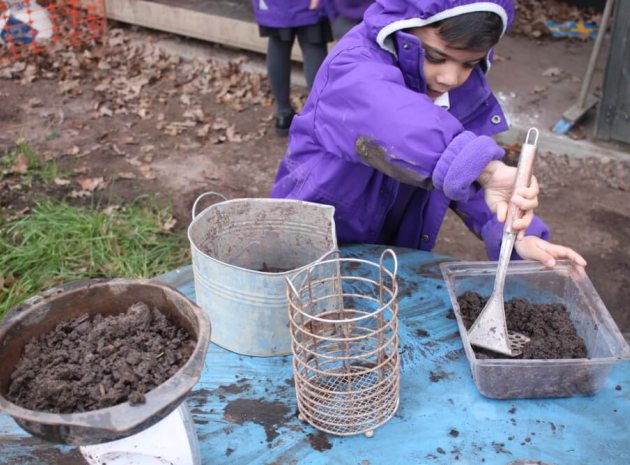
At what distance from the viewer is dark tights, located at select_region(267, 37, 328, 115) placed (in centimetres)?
473

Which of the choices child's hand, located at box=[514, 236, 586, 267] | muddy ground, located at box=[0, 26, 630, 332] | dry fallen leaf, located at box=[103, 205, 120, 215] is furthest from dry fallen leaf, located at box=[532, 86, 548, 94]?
child's hand, located at box=[514, 236, 586, 267]

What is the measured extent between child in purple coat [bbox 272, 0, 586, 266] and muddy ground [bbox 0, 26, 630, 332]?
1742mm

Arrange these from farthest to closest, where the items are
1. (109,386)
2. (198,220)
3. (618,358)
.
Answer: (198,220), (618,358), (109,386)

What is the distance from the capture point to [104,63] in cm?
628

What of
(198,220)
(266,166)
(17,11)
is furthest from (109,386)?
(17,11)

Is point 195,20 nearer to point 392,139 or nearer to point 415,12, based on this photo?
point 415,12

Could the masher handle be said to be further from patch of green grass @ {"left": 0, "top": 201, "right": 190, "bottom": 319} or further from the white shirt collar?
patch of green grass @ {"left": 0, "top": 201, "right": 190, "bottom": 319}

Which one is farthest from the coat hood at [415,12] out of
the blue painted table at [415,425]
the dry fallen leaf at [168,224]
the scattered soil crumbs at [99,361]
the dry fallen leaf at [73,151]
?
the dry fallen leaf at [73,151]

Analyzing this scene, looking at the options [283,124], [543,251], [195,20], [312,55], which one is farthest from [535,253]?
[195,20]

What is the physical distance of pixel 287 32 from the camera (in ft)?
15.0

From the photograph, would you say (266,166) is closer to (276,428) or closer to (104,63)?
(104,63)

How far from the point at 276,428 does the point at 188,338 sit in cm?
38

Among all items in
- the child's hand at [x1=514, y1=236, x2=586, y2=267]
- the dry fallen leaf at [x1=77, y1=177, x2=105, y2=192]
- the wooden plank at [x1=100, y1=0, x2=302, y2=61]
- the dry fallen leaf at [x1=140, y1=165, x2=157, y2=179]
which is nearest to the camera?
the child's hand at [x1=514, y1=236, x2=586, y2=267]

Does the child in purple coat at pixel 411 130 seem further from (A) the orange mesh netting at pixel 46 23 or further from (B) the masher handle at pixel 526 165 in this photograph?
(A) the orange mesh netting at pixel 46 23
